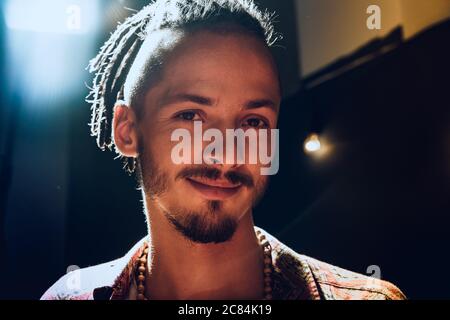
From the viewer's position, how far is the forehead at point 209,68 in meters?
1.35

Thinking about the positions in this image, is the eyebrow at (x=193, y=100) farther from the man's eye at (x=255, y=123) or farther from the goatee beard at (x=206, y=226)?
the goatee beard at (x=206, y=226)

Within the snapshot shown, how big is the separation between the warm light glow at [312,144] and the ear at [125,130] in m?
0.54

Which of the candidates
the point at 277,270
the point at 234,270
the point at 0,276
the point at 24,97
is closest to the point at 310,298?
the point at 277,270

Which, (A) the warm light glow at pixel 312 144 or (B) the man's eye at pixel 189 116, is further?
(A) the warm light glow at pixel 312 144

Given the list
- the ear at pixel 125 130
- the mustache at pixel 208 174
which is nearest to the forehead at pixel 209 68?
the ear at pixel 125 130

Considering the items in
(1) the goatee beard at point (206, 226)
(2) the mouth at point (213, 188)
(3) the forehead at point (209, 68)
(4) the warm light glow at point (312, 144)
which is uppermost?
(3) the forehead at point (209, 68)

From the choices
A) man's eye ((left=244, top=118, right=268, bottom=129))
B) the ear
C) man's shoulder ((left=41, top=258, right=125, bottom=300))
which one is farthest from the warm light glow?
man's shoulder ((left=41, top=258, right=125, bottom=300))

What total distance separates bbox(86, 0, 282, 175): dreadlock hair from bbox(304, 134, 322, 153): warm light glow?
32 cm

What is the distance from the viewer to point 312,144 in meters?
1.47

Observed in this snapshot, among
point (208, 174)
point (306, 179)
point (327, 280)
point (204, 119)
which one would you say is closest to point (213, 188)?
point (208, 174)

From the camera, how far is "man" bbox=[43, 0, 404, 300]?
135 cm

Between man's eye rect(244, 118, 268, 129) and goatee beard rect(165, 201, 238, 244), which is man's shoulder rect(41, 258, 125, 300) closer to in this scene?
goatee beard rect(165, 201, 238, 244)

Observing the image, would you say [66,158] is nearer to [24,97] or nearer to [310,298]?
[24,97]

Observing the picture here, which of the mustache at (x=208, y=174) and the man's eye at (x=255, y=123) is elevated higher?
the man's eye at (x=255, y=123)
